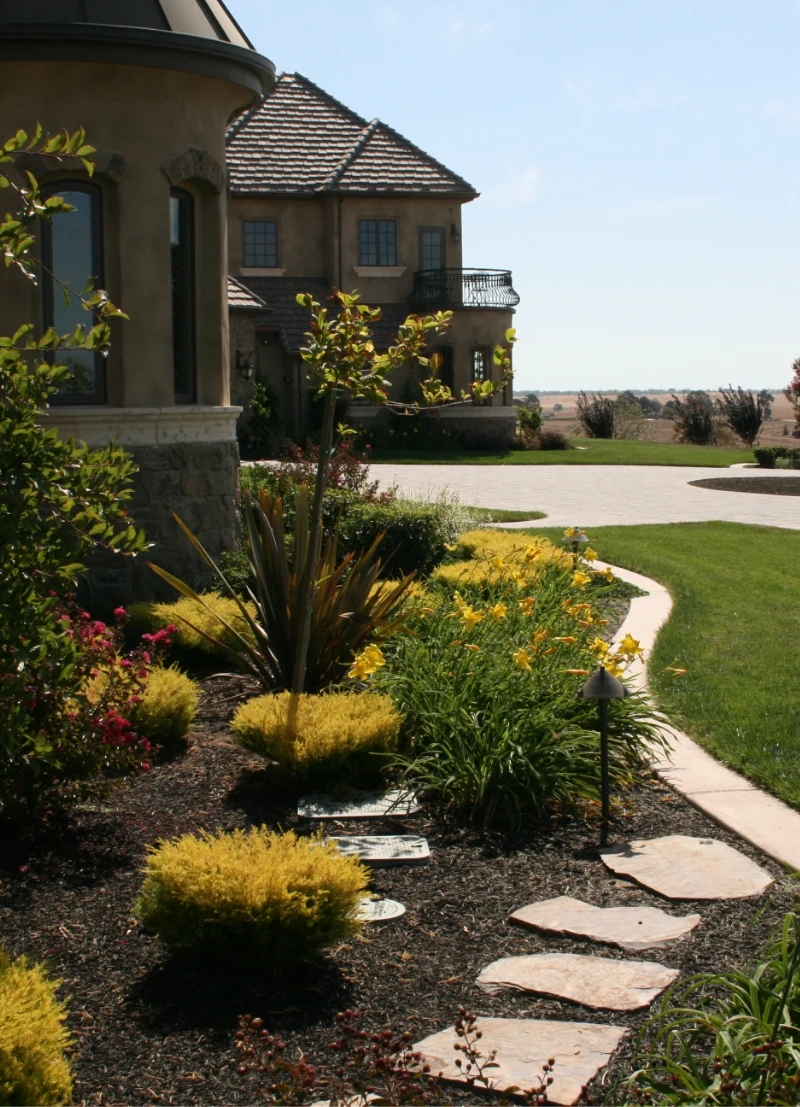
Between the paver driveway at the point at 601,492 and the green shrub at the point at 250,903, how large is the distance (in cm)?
1285

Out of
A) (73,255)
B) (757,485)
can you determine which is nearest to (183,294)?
(73,255)

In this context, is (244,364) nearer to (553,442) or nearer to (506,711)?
(553,442)

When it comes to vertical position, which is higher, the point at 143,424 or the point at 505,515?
the point at 143,424

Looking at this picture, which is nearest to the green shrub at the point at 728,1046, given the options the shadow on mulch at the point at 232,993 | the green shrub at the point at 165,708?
the shadow on mulch at the point at 232,993

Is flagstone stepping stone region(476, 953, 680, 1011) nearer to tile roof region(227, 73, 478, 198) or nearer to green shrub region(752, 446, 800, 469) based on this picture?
green shrub region(752, 446, 800, 469)

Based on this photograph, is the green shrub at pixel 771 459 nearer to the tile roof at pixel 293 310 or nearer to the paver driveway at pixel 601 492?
the paver driveway at pixel 601 492

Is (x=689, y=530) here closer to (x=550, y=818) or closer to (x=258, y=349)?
(x=550, y=818)

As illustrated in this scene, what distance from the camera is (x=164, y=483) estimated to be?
10.9m

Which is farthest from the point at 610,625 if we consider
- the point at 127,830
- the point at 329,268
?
the point at 329,268

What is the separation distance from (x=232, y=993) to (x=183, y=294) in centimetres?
806

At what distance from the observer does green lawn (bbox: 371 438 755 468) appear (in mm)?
30594

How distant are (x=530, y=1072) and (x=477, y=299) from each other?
1333 inches

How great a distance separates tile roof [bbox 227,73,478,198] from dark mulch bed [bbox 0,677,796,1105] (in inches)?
1237

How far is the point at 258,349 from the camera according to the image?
34.0m
